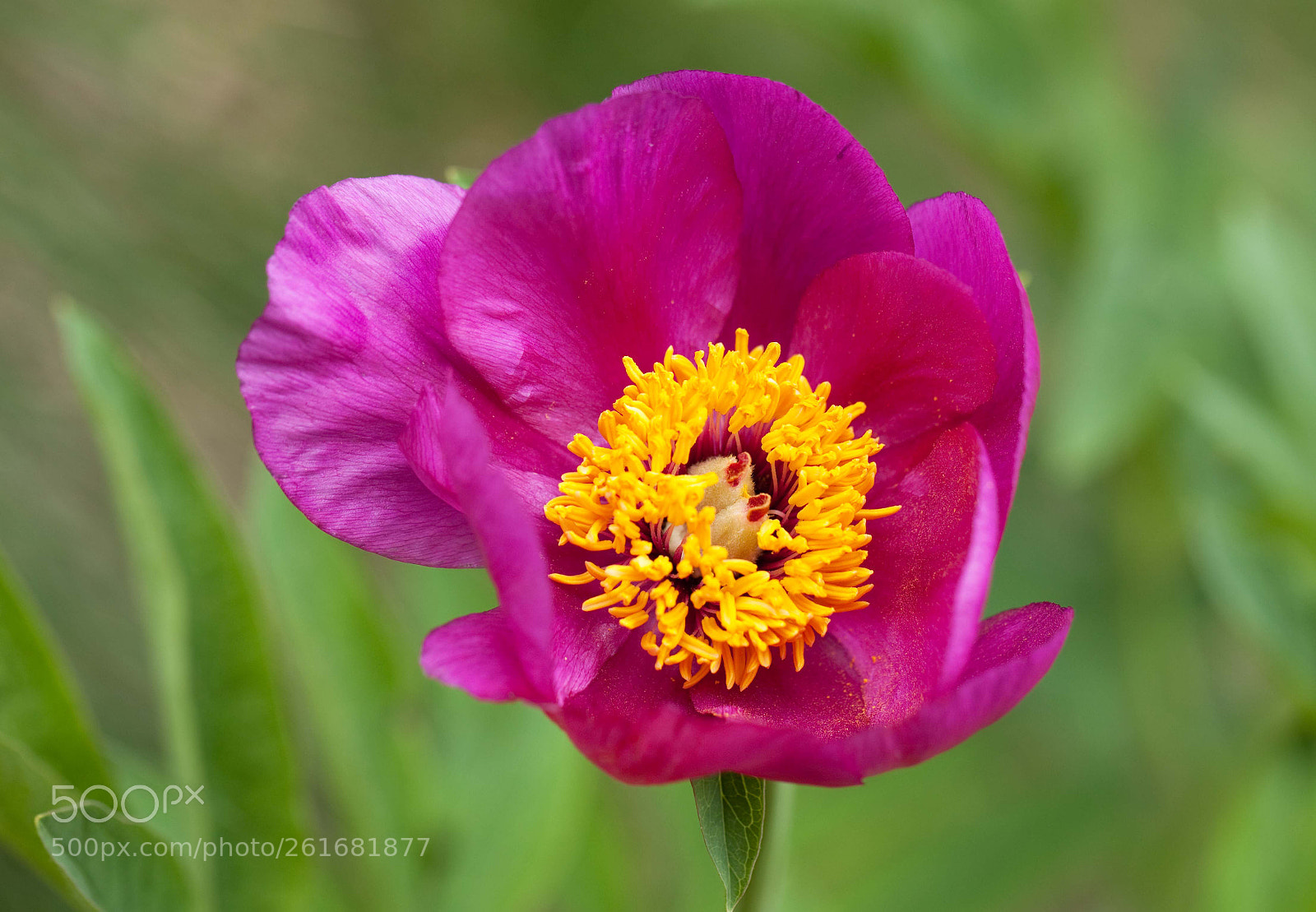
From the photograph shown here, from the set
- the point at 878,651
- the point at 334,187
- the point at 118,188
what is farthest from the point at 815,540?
the point at 118,188

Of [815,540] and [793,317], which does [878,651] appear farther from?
[793,317]

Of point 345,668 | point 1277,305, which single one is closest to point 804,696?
point 345,668

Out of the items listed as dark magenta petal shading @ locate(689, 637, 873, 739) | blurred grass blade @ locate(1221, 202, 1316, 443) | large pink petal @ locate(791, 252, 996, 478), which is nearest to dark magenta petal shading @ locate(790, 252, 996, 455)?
large pink petal @ locate(791, 252, 996, 478)

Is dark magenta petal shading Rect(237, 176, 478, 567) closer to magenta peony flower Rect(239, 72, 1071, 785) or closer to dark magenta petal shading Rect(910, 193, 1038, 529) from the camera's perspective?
magenta peony flower Rect(239, 72, 1071, 785)

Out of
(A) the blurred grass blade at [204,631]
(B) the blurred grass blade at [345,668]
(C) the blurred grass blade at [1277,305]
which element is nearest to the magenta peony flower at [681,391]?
(A) the blurred grass blade at [204,631]

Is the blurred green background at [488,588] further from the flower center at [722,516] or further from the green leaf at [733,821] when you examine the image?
the green leaf at [733,821]

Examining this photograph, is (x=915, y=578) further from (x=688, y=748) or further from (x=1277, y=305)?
(x=1277, y=305)
